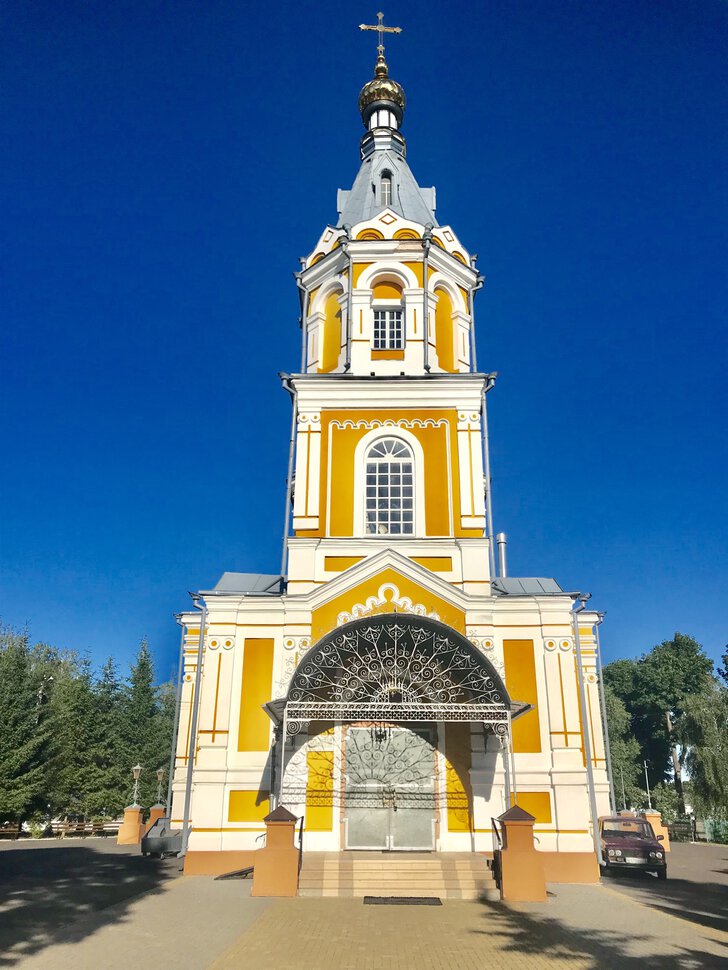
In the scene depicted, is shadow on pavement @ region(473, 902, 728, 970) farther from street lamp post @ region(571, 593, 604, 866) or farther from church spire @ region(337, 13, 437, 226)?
church spire @ region(337, 13, 437, 226)

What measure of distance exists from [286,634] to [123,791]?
22.4m

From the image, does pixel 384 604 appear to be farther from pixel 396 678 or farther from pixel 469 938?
pixel 469 938

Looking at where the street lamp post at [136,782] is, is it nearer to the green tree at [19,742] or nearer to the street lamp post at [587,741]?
the green tree at [19,742]

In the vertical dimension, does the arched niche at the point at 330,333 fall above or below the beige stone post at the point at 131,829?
above

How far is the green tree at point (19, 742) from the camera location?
21.8 metres

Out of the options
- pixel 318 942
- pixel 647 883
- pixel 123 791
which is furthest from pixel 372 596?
pixel 123 791

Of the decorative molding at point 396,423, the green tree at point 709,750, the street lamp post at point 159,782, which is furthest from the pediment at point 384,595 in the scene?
the street lamp post at point 159,782

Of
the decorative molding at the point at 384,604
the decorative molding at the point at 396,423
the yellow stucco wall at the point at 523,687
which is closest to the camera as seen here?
the yellow stucco wall at the point at 523,687

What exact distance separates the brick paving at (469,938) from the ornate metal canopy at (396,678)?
3.14m

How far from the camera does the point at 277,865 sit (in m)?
11.5

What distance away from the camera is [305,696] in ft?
44.3

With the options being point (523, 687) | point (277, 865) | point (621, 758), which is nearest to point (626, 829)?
point (523, 687)

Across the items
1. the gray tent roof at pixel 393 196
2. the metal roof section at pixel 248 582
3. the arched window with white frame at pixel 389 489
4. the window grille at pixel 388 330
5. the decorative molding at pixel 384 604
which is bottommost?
the decorative molding at pixel 384 604

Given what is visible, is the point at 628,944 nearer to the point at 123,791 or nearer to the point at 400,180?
the point at 400,180
